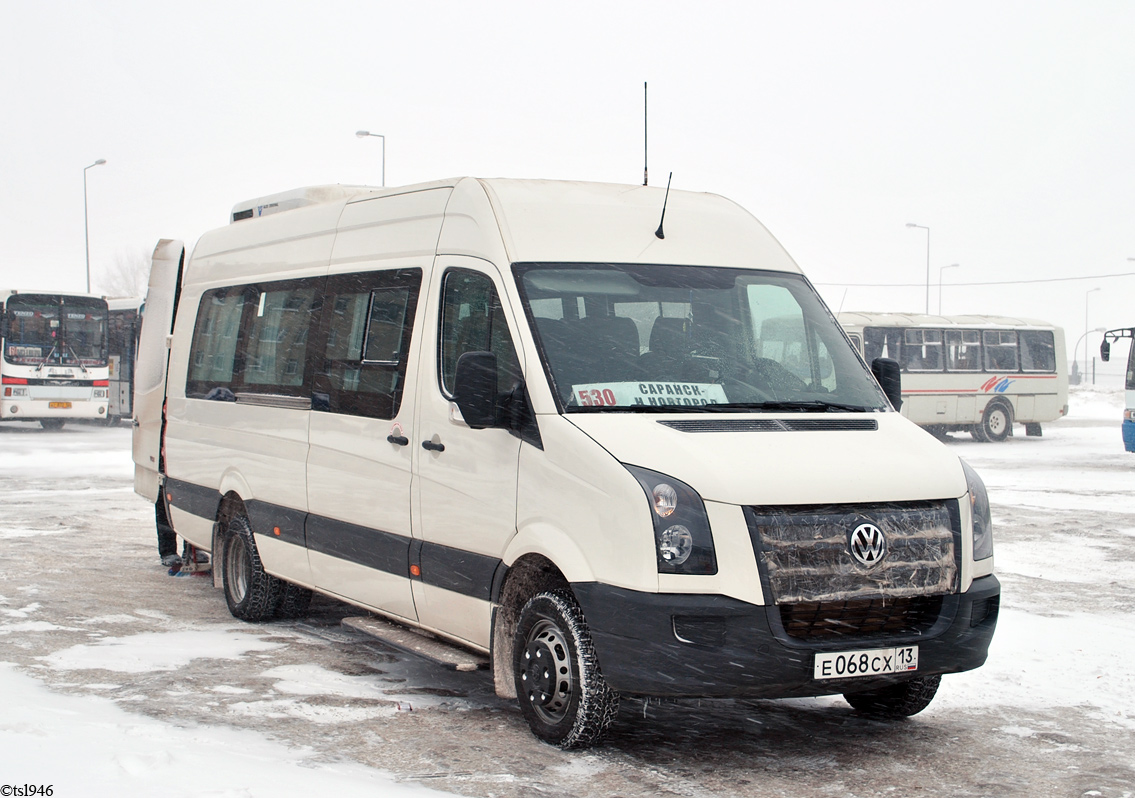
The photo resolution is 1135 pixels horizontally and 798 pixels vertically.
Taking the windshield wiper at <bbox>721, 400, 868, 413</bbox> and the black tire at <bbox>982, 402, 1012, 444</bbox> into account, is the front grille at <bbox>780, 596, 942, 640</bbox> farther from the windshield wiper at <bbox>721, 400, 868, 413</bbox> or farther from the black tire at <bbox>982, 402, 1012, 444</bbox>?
the black tire at <bbox>982, 402, 1012, 444</bbox>

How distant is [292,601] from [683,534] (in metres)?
4.42

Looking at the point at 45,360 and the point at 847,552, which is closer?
the point at 847,552

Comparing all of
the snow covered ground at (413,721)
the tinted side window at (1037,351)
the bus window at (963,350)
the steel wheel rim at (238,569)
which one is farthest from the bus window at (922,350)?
the steel wheel rim at (238,569)

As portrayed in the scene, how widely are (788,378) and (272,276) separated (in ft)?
13.5

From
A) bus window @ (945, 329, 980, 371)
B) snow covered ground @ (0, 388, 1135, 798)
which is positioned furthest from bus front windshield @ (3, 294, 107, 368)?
snow covered ground @ (0, 388, 1135, 798)

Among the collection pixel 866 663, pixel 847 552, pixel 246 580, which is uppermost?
pixel 847 552

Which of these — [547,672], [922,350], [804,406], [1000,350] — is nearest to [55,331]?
[922,350]

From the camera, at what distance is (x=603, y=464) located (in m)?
5.50

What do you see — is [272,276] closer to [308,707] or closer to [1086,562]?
[308,707]

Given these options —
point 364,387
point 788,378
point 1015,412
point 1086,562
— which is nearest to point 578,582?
point 788,378

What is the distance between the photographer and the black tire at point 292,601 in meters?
8.91

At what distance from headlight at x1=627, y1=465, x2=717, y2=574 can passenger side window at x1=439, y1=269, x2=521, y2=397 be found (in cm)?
115

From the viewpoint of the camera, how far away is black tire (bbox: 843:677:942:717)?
645 cm

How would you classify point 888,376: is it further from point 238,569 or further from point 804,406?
point 238,569
